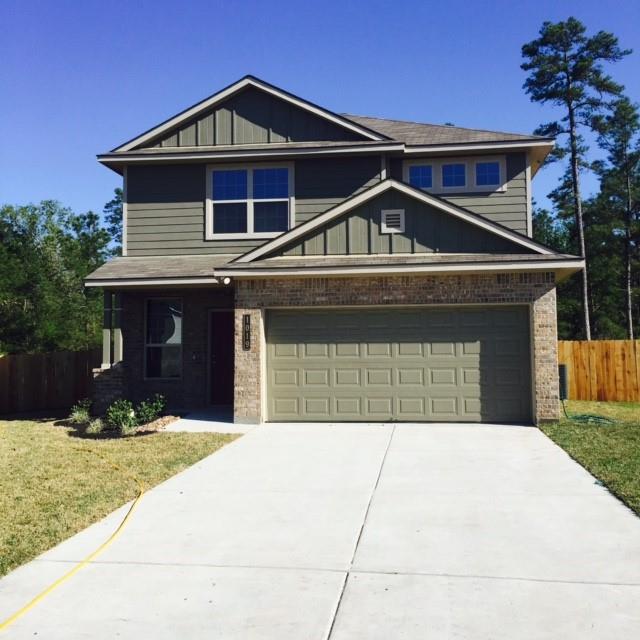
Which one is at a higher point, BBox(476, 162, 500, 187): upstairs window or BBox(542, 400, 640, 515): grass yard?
BBox(476, 162, 500, 187): upstairs window

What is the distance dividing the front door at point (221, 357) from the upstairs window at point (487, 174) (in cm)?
687

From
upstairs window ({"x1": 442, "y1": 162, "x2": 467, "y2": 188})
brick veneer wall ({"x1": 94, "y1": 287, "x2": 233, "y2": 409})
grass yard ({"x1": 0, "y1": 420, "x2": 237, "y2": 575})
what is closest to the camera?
grass yard ({"x1": 0, "y1": 420, "x2": 237, "y2": 575})

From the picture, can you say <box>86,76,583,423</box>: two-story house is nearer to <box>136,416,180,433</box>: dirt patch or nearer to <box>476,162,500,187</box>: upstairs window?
<box>476,162,500,187</box>: upstairs window

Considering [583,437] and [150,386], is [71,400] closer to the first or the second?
[150,386]

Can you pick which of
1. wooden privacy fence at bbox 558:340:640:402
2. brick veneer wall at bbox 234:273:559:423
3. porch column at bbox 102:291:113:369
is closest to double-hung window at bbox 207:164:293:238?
brick veneer wall at bbox 234:273:559:423

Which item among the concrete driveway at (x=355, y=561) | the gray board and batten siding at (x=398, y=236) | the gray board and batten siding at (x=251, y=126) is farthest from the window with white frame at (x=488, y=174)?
the concrete driveway at (x=355, y=561)

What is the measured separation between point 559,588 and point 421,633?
4.13ft

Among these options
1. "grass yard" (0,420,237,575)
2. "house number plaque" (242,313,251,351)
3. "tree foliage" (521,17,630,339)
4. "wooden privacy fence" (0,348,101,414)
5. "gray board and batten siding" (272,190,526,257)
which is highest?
"tree foliage" (521,17,630,339)

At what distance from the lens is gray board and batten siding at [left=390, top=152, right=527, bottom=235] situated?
15.3m

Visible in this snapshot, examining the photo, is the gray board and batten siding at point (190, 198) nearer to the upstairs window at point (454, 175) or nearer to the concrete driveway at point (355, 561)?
the upstairs window at point (454, 175)

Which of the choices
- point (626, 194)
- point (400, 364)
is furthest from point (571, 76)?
point (400, 364)

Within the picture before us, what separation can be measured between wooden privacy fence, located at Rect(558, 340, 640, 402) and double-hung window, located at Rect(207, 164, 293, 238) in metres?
9.17

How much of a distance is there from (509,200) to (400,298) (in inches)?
188

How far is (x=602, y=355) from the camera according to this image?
18109 mm
